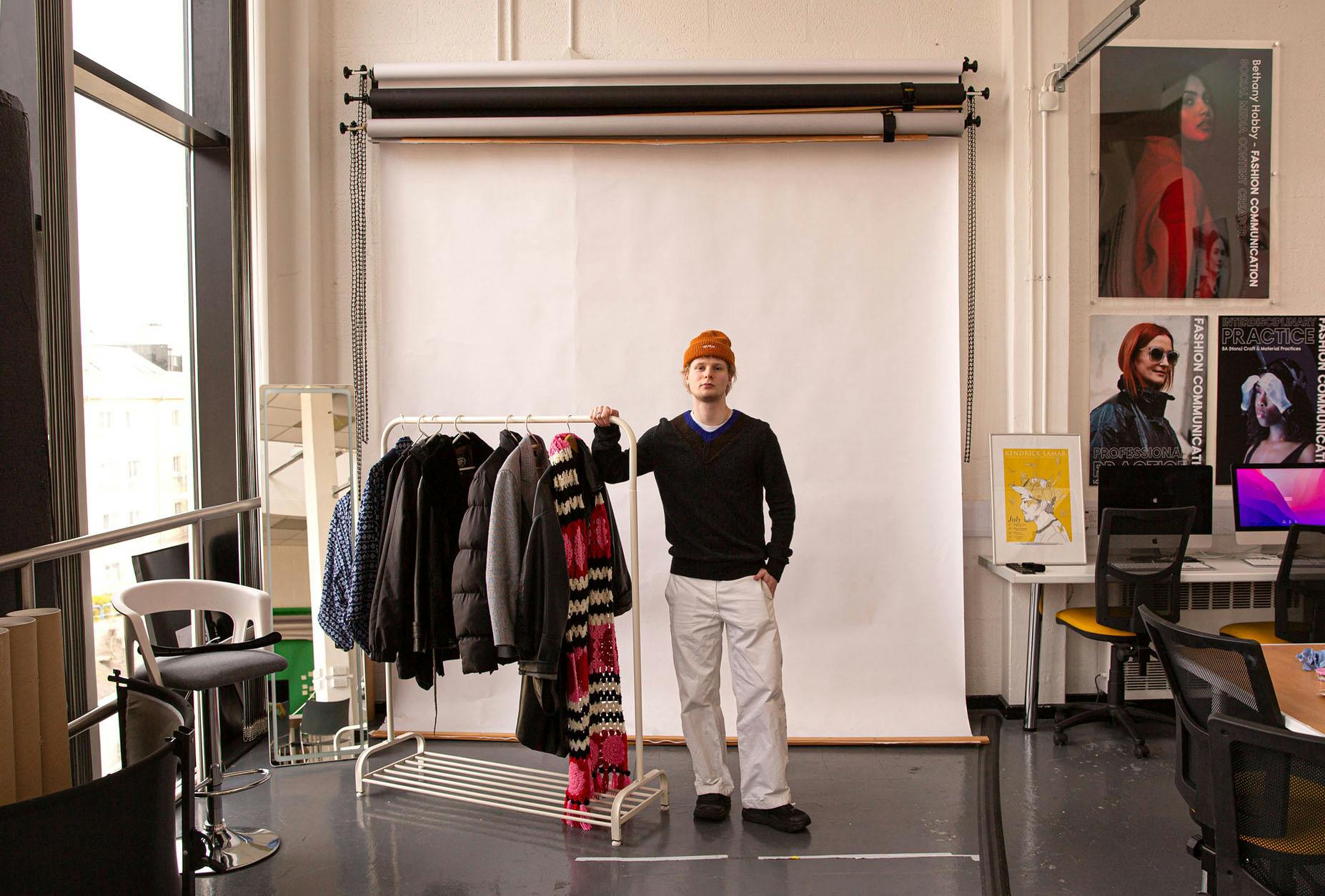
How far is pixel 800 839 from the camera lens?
3.39m

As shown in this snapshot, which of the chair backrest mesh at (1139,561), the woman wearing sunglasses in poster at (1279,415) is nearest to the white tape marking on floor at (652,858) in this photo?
the chair backrest mesh at (1139,561)

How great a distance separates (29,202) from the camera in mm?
2688

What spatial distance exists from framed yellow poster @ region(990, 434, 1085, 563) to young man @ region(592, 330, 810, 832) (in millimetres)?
1453

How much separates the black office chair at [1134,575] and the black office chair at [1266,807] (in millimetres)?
2390

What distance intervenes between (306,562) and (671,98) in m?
2.64

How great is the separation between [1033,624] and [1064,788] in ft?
2.72

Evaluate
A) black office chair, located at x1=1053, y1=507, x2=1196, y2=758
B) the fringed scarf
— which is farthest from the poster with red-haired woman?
the fringed scarf

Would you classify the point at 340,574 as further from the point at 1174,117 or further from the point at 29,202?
the point at 1174,117

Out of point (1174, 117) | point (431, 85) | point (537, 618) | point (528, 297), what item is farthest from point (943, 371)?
point (431, 85)

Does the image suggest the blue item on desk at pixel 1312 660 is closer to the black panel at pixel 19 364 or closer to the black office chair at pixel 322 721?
the black panel at pixel 19 364

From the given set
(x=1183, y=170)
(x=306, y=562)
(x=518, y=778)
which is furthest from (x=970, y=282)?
(x=306, y=562)

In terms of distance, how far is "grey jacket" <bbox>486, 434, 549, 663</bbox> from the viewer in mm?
3281

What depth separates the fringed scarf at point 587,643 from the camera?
11.2ft

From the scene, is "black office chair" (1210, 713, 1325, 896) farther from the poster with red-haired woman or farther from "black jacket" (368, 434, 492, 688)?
the poster with red-haired woman
